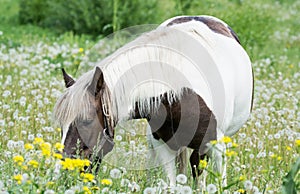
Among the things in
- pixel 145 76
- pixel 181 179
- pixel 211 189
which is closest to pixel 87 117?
pixel 145 76

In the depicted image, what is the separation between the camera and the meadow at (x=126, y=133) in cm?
427

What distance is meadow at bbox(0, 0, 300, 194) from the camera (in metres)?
4.27

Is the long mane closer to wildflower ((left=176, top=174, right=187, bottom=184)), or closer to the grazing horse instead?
the grazing horse

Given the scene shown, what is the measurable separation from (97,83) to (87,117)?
0.74 feet

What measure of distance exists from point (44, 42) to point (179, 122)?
781 centimetres

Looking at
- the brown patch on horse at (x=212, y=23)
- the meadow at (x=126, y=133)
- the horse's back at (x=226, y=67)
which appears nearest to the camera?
the meadow at (x=126, y=133)

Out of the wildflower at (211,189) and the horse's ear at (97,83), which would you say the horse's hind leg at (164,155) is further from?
the wildflower at (211,189)

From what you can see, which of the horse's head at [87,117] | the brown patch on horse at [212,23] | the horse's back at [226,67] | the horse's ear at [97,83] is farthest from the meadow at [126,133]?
the brown patch on horse at [212,23]

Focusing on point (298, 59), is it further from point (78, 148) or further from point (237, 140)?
point (78, 148)

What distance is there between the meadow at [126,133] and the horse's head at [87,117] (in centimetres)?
19

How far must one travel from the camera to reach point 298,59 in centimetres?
1322

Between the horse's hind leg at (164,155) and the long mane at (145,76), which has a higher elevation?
the long mane at (145,76)

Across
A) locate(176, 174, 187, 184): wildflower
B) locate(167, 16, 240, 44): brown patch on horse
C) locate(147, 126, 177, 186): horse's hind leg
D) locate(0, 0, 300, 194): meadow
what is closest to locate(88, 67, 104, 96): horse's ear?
locate(0, 0, 300, 194): meadow

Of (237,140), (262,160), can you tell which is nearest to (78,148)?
(262,160)
